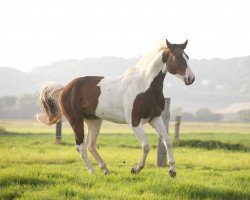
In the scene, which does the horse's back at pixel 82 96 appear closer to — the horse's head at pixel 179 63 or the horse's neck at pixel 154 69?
the horse's neck at pixel 154 69

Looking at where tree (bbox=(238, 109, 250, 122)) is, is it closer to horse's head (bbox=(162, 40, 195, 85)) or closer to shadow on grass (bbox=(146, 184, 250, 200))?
horse's head (bbox=(162, 40, 195, 85))

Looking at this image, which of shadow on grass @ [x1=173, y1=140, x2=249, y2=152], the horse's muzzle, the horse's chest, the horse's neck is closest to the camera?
the horse's muzzle

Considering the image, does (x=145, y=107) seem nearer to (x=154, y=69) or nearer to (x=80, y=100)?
(x=154, y=69)

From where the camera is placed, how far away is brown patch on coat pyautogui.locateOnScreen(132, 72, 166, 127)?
993 cm

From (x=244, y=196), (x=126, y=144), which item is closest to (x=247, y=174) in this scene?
(x=244, y=196)

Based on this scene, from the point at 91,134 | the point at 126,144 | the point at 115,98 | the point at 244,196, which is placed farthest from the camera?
the point at 126,144

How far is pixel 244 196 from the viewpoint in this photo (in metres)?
8.60

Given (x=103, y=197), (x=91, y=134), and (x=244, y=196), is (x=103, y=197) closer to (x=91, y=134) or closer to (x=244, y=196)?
(x=244, y=196)

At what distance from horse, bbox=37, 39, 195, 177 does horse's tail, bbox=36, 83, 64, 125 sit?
0.36 meters

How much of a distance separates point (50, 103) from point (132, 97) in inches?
124

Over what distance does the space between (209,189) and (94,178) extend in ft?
8.12

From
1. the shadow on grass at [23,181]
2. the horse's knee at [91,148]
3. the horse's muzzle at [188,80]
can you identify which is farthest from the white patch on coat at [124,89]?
the shadow on grass at [23,181]

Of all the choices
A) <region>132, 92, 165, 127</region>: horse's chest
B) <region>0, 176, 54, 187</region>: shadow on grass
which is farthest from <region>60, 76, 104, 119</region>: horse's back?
<region>0, 176, 54, 187</region>: shadow on grass

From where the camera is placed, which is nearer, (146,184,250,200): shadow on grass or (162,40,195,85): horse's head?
(146,184,250,200): shadow on grass
